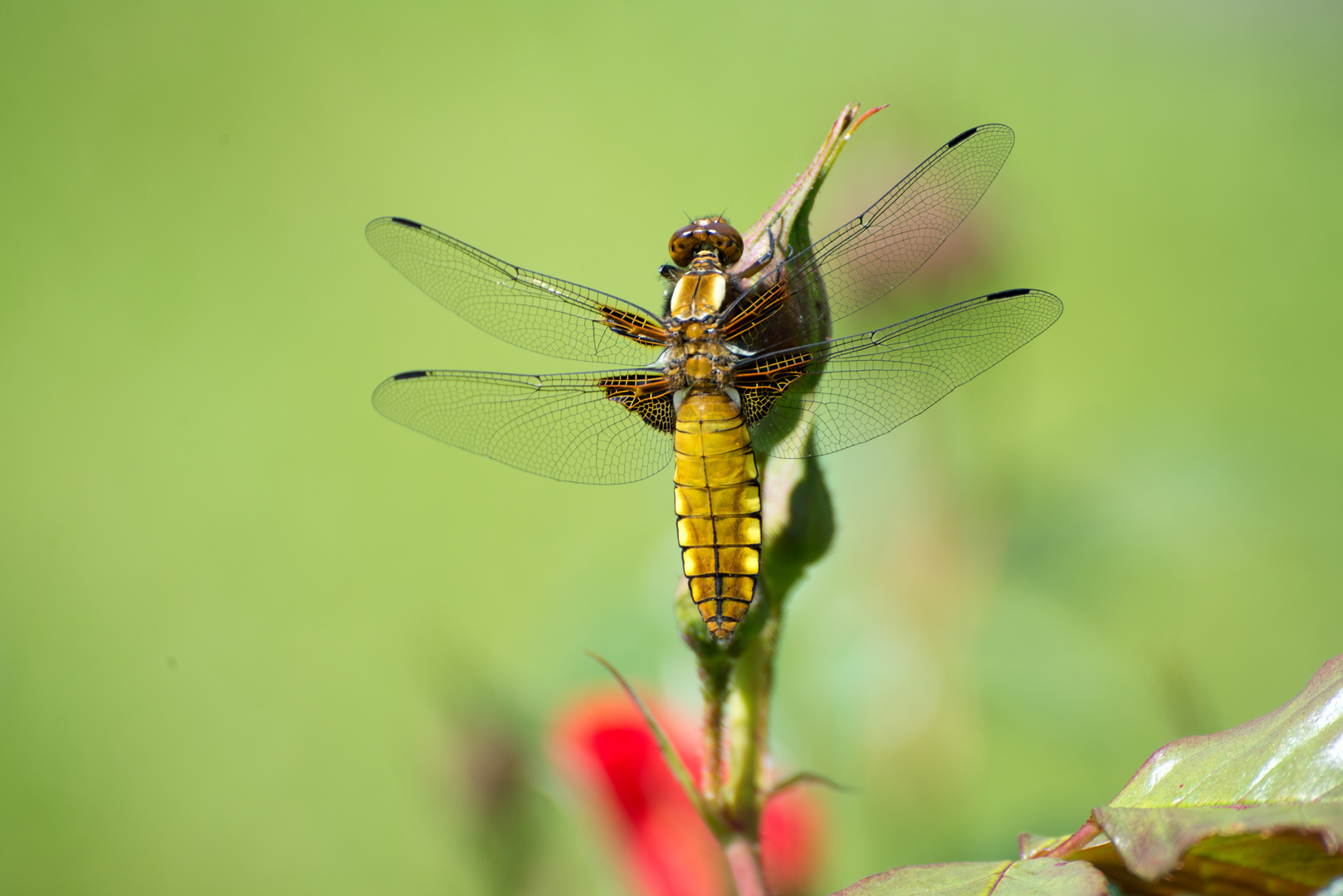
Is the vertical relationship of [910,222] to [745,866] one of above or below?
above

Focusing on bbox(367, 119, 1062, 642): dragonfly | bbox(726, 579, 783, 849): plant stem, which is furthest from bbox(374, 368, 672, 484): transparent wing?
bbox(726, 579, 783, 849): plant stem

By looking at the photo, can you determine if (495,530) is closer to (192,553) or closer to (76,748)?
(192,553)

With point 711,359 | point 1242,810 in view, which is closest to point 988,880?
point 1242,810

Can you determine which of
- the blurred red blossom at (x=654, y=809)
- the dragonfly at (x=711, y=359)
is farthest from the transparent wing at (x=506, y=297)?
the blurred red blossom at (x=654, y=809)

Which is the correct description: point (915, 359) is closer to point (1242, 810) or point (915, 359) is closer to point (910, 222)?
point (910, 222)

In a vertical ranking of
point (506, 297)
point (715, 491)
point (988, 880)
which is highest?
point (506, 297)

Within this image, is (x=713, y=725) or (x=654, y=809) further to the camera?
(x=654, y=809)

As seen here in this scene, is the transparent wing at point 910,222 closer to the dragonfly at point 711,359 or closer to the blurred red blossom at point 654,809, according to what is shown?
the dragonfly at point 711,359

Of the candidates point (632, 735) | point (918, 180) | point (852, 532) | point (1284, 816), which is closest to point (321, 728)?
point (852, 532)
